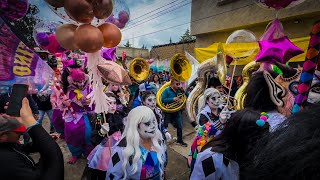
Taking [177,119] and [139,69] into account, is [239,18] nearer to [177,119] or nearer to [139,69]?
[139,69]

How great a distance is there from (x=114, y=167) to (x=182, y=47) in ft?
53.7

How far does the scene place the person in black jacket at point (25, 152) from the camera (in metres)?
1.23

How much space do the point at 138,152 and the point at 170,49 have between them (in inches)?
714

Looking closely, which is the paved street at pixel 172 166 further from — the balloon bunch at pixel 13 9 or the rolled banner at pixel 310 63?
the balloon bunch at pixel 13 9

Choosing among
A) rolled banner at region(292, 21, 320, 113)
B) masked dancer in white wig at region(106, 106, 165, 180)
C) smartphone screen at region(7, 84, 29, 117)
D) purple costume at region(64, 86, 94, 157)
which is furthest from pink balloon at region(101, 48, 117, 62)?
rolled banner at region(292, 21, 320, 113)

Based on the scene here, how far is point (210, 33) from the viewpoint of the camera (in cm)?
1080

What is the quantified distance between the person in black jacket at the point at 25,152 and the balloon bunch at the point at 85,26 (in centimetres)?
72

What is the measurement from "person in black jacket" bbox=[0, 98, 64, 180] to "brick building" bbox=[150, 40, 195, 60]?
15.2 meters

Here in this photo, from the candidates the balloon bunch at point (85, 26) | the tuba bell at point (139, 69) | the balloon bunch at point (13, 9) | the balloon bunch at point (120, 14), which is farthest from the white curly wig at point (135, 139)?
the tuba bell at point (139, 69)

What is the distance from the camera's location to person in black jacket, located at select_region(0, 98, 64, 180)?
1.23 metres

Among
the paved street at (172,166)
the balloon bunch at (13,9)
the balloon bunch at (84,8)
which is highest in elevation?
the balloon bunch at (84,8)

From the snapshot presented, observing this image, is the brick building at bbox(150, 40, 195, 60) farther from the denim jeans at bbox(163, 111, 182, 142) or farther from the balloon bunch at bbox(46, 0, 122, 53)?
the balloon bunch at bbox(46, 0, 122, 53)

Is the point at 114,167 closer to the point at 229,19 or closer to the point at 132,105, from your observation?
the point at 132,105

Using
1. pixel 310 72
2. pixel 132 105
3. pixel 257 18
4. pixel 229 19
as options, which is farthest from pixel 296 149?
→ pixel 229 19
